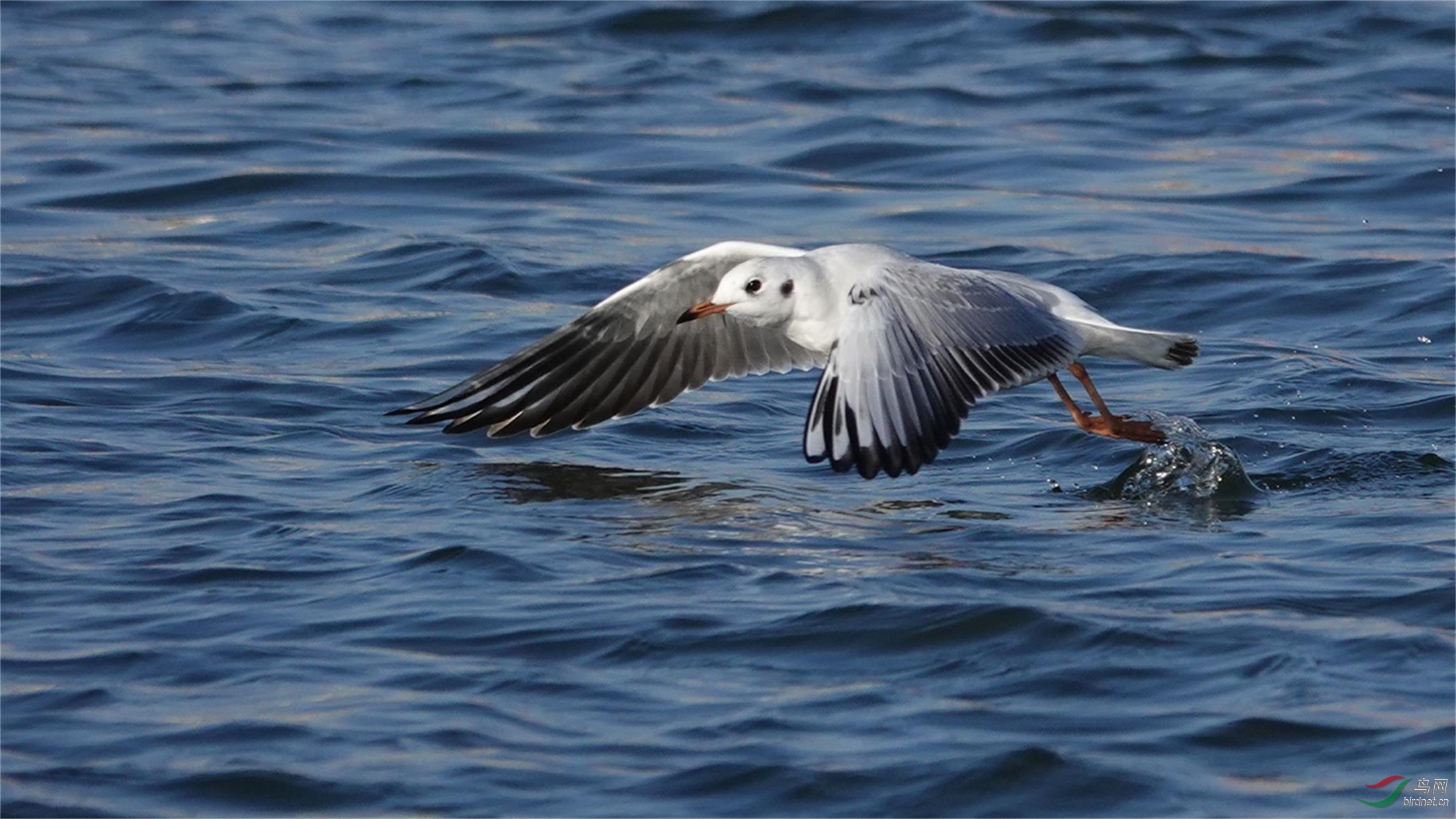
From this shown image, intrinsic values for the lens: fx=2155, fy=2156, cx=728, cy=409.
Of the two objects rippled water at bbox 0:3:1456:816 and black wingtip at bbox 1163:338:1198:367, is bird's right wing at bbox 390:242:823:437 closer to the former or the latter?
rippled water at bbox 0:3:1456:816

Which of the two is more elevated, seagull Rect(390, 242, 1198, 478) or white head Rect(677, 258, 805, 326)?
white head Rect(677, 258, 805, 326)

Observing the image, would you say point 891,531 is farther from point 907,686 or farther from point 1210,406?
point 1210,406

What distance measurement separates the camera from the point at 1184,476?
25.5ft

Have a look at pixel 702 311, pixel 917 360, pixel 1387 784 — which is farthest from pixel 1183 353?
pixel 1387 784

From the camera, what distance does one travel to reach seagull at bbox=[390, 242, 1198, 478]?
22.8 feet

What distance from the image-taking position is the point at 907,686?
577cm

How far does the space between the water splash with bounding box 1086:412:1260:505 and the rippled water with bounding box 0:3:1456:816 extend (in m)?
0.02

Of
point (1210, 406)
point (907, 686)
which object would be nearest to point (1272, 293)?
point (1210, 406)

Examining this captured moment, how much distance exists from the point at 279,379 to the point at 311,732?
4207 millimetres

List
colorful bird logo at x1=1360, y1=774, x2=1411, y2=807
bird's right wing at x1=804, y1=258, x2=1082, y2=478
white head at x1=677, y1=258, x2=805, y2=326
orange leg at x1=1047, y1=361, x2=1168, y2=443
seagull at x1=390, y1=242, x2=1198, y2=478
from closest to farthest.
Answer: colorful bird logo at x1=1360, y1=774, x2=1411, y2=807
bird's right wing at x1=804, y1=258, x2=1082, y2=478
seagull at x1=390, y1=242, x2=1198, y2=478
white head at x1=677, y1=258, x2=805, y2=326
orange leg at x1=1047, y1=361, x2=1168, y2=443

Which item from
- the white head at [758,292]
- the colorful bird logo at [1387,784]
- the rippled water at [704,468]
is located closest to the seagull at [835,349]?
the white head at [758,292]

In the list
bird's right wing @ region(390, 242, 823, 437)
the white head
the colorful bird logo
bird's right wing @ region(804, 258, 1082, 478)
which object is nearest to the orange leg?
bird's right wing @ region(804, 258, 1082, 478)

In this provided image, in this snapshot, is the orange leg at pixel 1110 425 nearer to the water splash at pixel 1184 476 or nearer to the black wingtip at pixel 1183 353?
the water splash at pixel 1184 476

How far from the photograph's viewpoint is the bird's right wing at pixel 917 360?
6832mm
